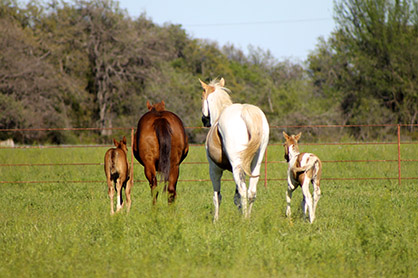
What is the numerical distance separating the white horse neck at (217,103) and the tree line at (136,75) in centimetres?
2172

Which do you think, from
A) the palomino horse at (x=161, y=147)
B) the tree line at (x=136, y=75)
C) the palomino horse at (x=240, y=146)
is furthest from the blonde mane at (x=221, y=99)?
the tree line at (x=136, y=75)

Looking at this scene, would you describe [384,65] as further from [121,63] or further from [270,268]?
[270,268]

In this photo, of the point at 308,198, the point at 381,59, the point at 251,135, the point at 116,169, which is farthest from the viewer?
the point at 381,59

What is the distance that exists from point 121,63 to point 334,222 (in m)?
31.8

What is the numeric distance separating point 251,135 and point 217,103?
117 cm

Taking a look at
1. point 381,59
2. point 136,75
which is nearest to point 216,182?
point 381,59

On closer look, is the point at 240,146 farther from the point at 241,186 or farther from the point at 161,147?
the point at 161,147

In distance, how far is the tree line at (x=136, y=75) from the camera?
3219cm

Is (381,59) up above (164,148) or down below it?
above

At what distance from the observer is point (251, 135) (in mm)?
7047

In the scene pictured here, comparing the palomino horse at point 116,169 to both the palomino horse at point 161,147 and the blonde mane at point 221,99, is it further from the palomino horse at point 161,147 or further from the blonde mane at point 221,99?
the blonde mane at point 221,99

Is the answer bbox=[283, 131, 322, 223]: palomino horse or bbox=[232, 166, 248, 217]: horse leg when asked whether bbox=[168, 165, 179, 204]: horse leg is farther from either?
bbox=[283, 131, 322, 223]: palomino horse

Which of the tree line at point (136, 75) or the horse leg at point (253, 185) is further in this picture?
the tree line at point (136, 75)

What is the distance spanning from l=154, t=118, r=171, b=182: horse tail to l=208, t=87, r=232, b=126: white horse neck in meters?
0.71
